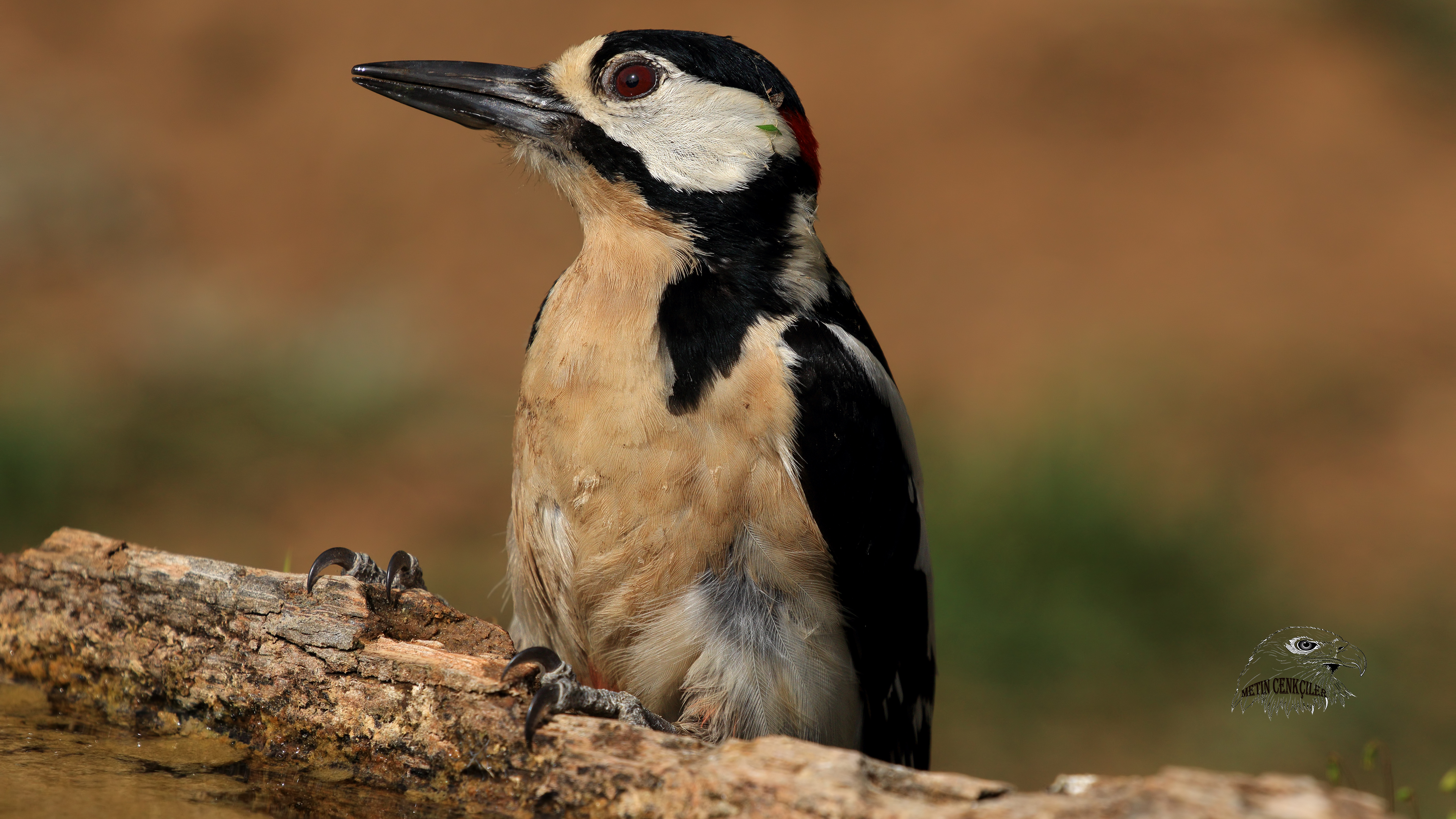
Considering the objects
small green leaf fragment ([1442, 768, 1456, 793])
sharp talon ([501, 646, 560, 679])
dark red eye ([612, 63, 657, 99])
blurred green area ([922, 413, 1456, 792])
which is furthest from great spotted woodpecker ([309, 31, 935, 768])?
blurred green area ([922, 413, 1456, 792])

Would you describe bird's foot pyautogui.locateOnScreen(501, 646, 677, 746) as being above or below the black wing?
below

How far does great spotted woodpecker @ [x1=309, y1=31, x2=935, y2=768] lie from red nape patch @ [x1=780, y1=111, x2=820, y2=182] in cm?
1

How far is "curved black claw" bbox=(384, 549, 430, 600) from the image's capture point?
3395 millimetres

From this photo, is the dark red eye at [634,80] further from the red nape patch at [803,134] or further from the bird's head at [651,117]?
the red nape patch at [803,134]

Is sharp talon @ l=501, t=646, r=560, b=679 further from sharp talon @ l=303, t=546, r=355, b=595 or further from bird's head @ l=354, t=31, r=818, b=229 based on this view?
bird's head @ l=354, t=31, r=818, b=229

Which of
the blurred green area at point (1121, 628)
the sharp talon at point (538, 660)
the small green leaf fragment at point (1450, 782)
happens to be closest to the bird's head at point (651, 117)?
the sharp talon at point (538, 660)

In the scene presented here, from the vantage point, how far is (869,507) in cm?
354

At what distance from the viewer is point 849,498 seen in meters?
3.46

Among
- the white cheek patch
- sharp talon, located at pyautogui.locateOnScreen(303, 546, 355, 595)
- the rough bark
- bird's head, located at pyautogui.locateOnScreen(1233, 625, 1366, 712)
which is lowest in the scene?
the rough bark

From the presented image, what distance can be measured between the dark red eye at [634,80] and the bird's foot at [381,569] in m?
1.51

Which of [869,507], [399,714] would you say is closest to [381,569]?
[399,714]

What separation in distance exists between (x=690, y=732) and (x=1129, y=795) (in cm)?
146

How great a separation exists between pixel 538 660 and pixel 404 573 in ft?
2.96

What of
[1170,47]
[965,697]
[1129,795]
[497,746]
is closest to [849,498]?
[497,746]
